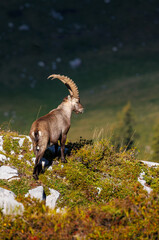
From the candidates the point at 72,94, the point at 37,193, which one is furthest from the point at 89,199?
the point at 72,94

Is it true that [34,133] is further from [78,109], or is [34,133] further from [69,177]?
[78,109]

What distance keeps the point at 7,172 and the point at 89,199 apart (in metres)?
3.33

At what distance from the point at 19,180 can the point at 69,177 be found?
1.97 metres

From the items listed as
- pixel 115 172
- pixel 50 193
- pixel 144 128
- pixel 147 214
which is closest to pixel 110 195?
pixel 115 172

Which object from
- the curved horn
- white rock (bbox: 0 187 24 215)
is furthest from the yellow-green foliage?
the curved horn

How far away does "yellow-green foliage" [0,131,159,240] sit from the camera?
596 centimetres

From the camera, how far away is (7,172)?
9477 millimetres

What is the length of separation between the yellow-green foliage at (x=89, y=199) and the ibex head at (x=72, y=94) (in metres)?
1.89

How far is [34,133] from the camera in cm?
905

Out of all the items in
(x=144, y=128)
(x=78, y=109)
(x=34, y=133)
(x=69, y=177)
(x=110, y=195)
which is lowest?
(x=110, y=195)

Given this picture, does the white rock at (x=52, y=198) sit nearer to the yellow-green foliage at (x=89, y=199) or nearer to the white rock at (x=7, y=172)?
the yellow-green foliage at (x=89, y=199)

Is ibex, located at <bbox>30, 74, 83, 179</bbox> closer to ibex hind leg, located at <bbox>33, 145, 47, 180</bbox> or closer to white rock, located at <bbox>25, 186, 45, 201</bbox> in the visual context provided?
ibex hind leg, located at <bbox>33, 145, 47, 180</bbox>

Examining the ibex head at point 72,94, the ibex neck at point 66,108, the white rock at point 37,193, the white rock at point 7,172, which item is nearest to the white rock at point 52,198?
the white rock at point 37,193

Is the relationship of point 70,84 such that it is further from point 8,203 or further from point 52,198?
point 8,203
